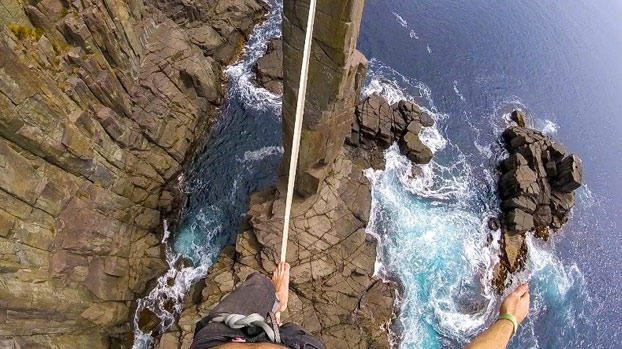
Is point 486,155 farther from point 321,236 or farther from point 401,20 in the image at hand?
point 321,236

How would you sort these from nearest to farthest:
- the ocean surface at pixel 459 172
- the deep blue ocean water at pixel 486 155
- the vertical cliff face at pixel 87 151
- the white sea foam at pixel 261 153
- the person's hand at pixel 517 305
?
the person's hand at pixel 517 305 < the vertical cliff face at pixel 87 151 < the ocean surface at pixel 459 172 < the deep blue ocean water at pixel 486 155 < the white sea foam at pixel 261 153

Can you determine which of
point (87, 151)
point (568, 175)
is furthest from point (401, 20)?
point (87, 151)

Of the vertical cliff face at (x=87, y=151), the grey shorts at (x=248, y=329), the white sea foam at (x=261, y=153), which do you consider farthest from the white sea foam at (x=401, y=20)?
the grey shorts at (x=248, y=329)

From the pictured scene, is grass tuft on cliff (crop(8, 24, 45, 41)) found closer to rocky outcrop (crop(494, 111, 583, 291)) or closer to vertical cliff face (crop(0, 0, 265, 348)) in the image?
vertical cliff face (crop(0, 0, 265, 348))

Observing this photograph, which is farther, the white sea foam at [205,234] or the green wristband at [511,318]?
the white sea foam at [205,234]

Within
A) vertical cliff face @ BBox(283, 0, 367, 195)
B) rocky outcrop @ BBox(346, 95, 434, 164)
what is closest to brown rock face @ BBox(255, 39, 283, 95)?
rocky outcrop @ BBox(346, 95, 434, 164)

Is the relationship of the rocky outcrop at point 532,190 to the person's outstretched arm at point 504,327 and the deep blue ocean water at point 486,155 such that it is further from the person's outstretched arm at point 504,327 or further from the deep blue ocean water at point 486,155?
the person's outstretched arm at point 504,327
